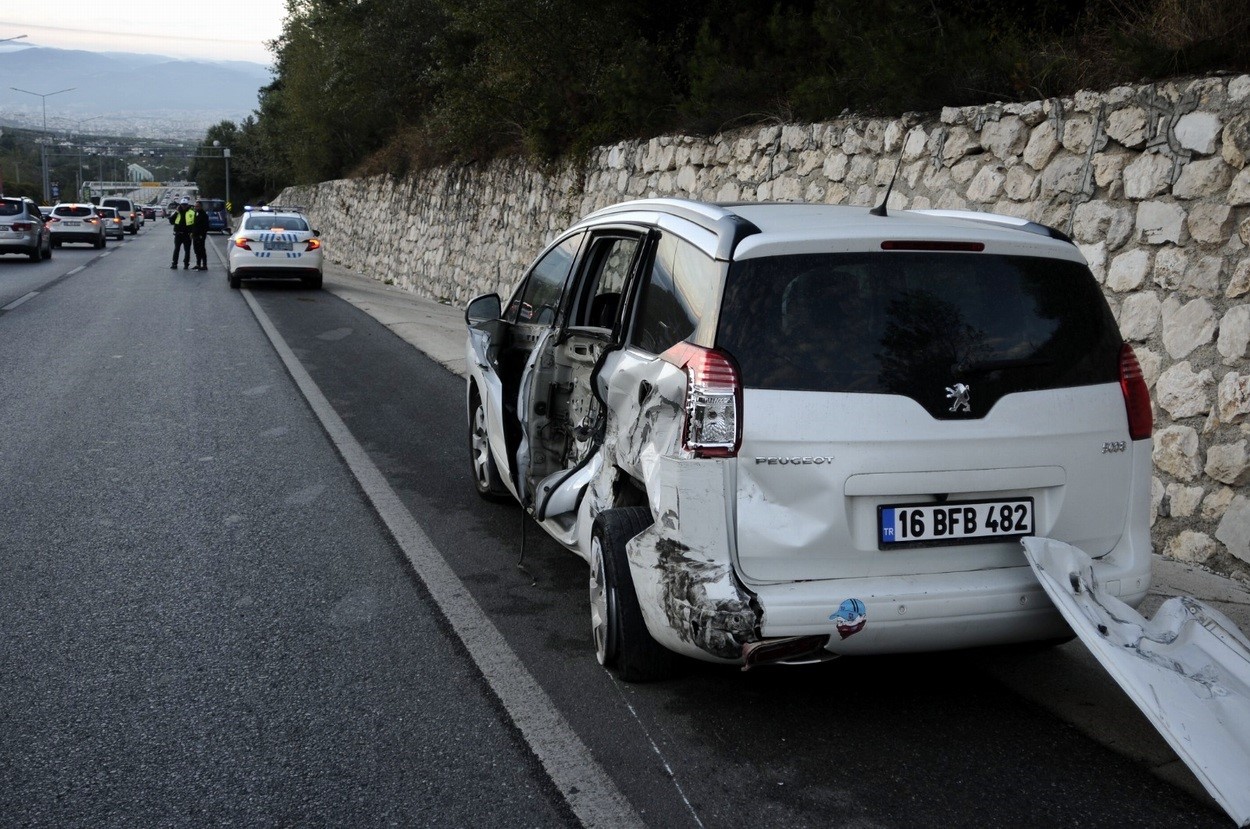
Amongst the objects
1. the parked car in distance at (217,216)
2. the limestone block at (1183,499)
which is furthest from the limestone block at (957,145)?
the parked car in distance at (217,216)

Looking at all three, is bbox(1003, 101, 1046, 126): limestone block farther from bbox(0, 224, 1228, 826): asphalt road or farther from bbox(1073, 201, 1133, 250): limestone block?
bbox(0, 224, 1228, 826): asphalt road

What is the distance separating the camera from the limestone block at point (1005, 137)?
26.4ft

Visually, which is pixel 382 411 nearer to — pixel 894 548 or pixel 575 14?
pixel 894 548

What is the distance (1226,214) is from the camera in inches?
245

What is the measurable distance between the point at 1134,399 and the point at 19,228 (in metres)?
33.6

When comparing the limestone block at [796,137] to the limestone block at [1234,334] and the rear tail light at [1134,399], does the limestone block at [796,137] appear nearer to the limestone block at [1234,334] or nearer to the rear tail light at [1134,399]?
the limestone block at [1234,334]

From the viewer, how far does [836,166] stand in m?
10.5

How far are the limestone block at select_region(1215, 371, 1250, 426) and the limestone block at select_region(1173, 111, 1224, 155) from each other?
1281 millimetres

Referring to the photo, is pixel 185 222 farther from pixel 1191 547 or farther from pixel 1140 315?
pixel 1191 547

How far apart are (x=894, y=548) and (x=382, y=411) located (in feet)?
23.4

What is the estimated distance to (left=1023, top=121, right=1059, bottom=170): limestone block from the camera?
768 centimetres

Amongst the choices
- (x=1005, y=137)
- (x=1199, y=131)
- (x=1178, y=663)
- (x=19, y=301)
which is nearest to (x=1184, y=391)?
(x=1199, y=131)

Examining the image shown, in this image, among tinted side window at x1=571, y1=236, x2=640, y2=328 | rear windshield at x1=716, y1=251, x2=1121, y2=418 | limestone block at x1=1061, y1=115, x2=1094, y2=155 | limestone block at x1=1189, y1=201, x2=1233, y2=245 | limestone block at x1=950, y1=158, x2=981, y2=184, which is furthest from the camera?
limestone block at x1=950, y1=158, x2=981, y2=184

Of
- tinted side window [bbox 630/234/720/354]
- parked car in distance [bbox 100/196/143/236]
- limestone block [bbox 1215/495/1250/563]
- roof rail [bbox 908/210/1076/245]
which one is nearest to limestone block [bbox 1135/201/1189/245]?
limestone block [bbox 1215/495/1250/563]
